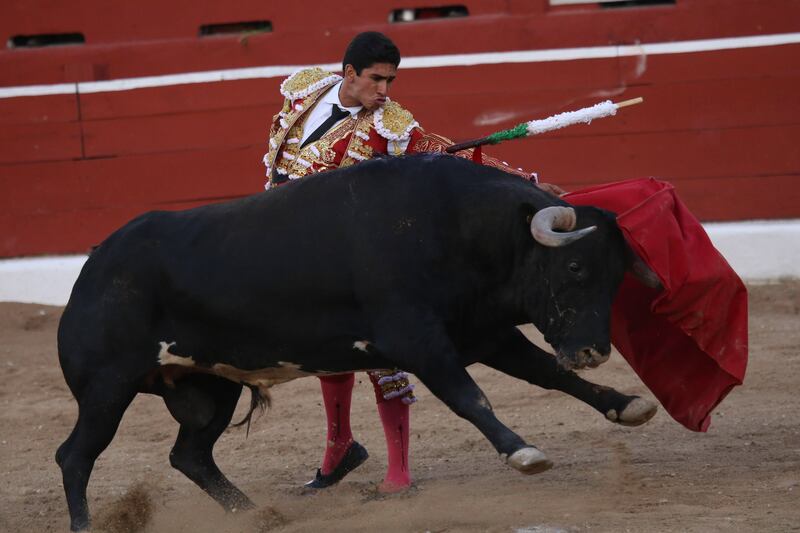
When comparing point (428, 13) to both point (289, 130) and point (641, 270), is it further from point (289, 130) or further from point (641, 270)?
point (641, 270)

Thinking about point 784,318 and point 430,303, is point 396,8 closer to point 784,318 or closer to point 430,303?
point 784,318

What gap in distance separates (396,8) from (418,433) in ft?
9.86

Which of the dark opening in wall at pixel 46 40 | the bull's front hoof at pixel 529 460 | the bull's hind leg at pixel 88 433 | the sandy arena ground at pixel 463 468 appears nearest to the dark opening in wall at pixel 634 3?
the sandy arena ground at pixel 463 468

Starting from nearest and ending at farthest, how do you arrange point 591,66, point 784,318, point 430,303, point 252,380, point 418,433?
point 430,303, point 252,380, point 418,433, point 784,318, point 591,66

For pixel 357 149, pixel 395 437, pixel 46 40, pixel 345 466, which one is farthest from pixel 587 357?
pixel 46 40

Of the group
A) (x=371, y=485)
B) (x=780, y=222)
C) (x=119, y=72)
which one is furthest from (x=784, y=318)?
(x=119, y=72)

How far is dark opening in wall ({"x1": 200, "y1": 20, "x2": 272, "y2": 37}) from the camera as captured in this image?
7465 millimetres

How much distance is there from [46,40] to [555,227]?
16.4 feet

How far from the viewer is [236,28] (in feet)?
24.7

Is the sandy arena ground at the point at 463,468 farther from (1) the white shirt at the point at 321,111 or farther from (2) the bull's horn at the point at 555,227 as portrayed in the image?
(1) the white shirt at the point at 321,111

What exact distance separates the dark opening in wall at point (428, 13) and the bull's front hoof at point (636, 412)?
3.97 metres

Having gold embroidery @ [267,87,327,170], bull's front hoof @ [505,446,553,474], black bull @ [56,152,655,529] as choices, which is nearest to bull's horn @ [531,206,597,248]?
black bull @ [56,152,655,529]

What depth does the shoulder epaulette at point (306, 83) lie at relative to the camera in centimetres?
433

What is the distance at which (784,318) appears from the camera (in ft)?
21.5
